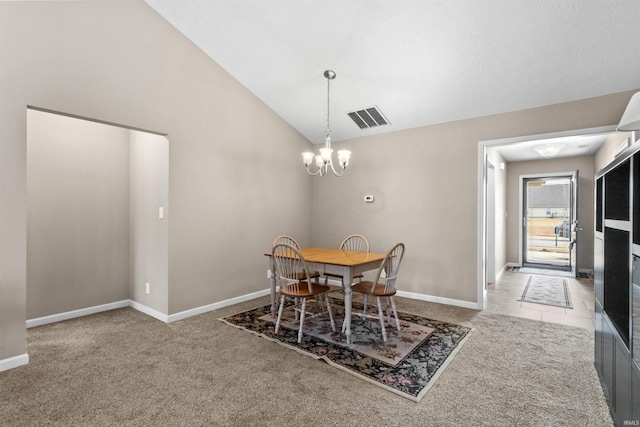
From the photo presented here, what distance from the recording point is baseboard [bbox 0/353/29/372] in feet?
8.06

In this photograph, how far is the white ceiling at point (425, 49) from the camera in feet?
8.65

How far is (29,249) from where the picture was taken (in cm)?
348

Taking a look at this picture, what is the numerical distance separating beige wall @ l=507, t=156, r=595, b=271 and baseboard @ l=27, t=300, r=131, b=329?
781cm

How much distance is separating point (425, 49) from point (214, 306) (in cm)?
377

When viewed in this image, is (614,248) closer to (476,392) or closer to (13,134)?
(476,392)

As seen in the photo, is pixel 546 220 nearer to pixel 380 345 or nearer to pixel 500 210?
pixel 500 210

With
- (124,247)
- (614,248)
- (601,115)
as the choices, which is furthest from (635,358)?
(124,247)

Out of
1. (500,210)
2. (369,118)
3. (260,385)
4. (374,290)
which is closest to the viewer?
(260,385)

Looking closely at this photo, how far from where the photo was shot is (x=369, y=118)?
4.52 m

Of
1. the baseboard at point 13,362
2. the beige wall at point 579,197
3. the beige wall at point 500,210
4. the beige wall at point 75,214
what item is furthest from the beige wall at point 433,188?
the beige wall at point 579,197

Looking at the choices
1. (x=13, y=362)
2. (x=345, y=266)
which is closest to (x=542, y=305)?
(x=345, y=266)

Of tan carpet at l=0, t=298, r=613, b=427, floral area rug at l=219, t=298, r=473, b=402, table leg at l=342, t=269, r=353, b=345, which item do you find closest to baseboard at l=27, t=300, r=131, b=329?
tan carpet at l=0, t=298, r=613, b=427

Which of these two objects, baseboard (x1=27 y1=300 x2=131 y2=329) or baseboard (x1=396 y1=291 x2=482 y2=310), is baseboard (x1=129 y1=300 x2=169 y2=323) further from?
baseboard (x1=396 y1=291 x2=482 y2=310)

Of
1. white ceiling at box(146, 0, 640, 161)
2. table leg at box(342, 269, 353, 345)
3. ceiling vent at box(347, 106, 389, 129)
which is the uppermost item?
white ceiling at box(146, 0, 640, 161)
